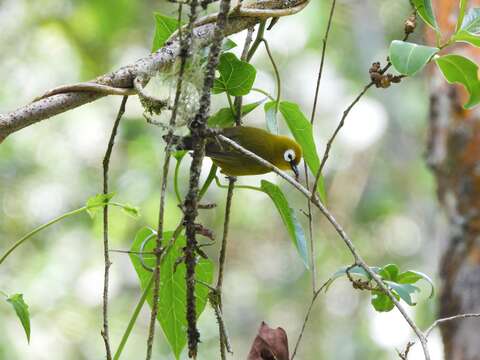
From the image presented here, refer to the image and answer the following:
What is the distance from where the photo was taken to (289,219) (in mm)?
1337

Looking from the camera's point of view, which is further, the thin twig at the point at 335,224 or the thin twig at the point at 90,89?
the thin twig at the point at 90,89

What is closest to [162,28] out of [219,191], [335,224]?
[335,224]

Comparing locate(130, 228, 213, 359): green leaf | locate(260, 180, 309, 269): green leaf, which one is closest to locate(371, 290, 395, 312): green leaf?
locate(260, 180, 309, 269): green leaf


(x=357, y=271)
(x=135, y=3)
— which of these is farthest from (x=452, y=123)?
(x=135, y=3)

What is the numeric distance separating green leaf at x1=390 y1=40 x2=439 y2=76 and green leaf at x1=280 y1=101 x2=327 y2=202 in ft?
1.17

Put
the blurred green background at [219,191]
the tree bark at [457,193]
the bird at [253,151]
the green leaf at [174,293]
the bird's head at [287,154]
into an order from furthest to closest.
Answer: the blurred green background at [219,191] → the tree bark at [457,193] → the bird's head at [287,154] → the bird at [253,151] → the green leaf at [174,293]

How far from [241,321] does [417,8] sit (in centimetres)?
548

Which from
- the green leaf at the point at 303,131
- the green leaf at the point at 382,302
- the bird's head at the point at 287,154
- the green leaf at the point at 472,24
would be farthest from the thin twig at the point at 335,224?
the bird's head at the point at 287,154

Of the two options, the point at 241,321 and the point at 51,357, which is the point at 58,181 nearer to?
the point at 51,357

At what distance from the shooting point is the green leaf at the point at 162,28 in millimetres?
1321

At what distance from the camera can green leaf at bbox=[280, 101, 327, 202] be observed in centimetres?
141

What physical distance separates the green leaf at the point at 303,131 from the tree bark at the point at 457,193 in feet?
4.70

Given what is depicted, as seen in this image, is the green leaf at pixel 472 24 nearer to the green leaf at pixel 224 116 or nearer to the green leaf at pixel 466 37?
the green leaf at pixel 466 37

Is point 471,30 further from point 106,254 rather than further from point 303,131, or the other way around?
point 106,254
